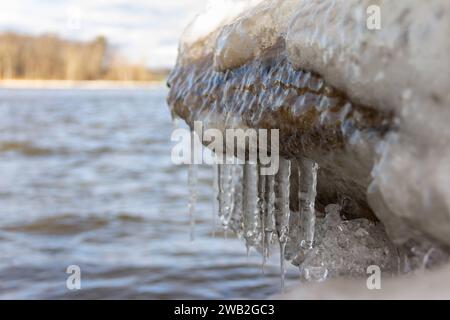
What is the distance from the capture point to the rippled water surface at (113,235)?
12.7 ft

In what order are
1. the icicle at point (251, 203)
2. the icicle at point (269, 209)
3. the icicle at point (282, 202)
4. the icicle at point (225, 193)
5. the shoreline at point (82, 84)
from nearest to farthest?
the icicle at point (282, 202), the icicle at point (269, 209), the icicle at point (251, 203), the icicle at point (225, 193), the shoreline at point (82, 84)

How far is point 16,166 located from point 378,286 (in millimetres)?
8374

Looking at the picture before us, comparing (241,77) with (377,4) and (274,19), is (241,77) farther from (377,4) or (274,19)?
(377,4)

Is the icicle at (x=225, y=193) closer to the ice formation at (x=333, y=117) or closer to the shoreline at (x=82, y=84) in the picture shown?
the ice formation at (x=333, y=117)

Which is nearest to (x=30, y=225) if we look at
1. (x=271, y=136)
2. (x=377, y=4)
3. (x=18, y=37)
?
(x=271, y=136)

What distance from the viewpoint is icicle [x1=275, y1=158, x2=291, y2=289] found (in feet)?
7.98

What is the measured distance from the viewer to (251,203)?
2.77 metres

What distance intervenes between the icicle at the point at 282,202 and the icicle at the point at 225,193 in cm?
55

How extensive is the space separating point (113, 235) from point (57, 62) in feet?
233

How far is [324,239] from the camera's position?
8.21ft
